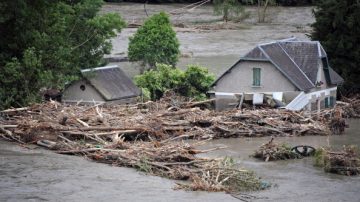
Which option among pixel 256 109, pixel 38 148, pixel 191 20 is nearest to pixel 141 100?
pixel 256 109

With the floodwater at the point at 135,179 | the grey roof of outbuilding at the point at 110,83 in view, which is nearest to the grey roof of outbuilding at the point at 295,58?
the grey roof of outbuilding at the point at 110,83

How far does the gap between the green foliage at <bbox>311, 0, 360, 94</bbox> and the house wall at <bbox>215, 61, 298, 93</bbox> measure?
283 inches

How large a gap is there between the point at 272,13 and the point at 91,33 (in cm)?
4647

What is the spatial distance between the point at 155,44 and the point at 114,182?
2835 cm

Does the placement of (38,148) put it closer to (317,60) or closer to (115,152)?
(115,152)

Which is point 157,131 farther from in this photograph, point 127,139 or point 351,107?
point 351,107

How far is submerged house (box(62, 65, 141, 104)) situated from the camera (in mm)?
41500

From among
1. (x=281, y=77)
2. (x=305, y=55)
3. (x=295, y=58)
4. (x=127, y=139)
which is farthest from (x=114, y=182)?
(x=305, y=55)

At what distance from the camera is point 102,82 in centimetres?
4216

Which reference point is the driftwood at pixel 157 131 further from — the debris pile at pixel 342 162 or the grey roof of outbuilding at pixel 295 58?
the grey roof of outbuilding at pixel 295 58

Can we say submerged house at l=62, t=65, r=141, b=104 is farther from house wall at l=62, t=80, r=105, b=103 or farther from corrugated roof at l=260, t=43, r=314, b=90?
corrugated roof at l=260, t=43, r=314, b=90

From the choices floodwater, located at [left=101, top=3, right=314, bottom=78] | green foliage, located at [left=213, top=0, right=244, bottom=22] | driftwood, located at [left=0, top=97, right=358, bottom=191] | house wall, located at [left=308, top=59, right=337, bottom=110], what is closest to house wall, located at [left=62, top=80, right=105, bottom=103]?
driftwood, located at [left=0, top=97, right=358, bottom=191]

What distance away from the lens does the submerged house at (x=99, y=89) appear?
136 ft

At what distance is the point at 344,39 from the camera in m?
51.2
